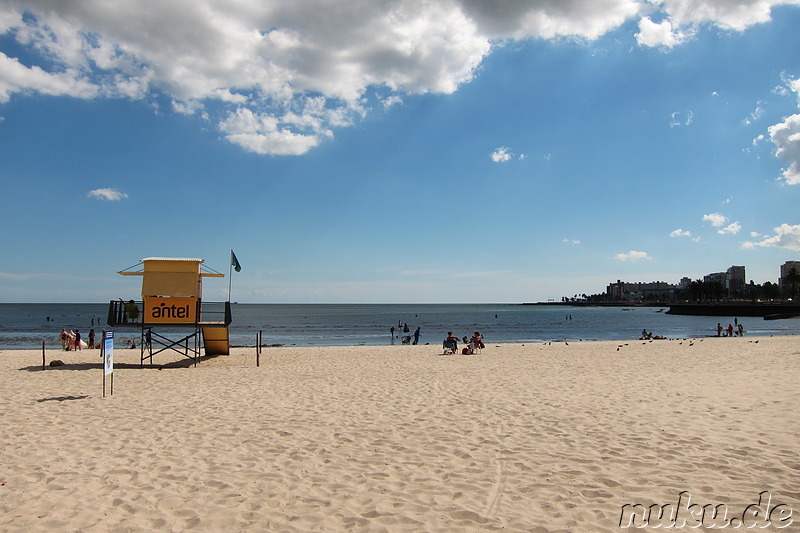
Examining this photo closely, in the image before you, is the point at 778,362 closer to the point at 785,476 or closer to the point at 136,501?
the point at 785,476

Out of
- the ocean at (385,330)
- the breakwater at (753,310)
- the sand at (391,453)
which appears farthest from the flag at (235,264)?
the breakwater at (753,310)

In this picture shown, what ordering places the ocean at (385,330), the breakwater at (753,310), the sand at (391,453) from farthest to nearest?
1. the breakwater at (753,310)
2. the ocean at (385,330)
3. the sand at (391,453)

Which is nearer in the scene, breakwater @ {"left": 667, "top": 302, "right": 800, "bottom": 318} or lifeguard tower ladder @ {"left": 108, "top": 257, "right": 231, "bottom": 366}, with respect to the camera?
lifeguard tower ladder @ {"left": 108, "top": 257, "right": 231, "bottom": 366}

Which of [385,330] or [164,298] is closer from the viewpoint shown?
[164,298]

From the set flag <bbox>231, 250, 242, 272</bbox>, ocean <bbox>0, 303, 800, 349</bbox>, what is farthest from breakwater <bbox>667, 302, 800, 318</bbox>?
flag <bbox>231, 250, 242, 272</bbox>

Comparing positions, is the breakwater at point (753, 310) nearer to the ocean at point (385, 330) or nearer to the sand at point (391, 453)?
the ocean at point (385, 330)

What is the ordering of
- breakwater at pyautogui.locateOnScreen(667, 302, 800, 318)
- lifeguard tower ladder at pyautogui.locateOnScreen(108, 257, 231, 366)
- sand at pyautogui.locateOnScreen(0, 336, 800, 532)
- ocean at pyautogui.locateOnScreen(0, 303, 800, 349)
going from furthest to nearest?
breakwater at pyautogui.locateOnScreen(667, 302, 800, 318) < ocean at pyautogui.locateOnScreen(0, 303, 800, 349) < lifeguard tower ladder at pyautogui.locateOnScreen(108, 257, 231, 366) < sand at pyautogui.locateOnScreen(0, 336, 800, 532)

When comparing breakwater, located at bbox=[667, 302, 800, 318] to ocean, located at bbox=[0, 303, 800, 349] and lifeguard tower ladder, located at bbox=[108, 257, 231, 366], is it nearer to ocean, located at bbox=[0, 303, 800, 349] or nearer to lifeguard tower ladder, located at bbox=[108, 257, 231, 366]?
ocean, located at bbox=[0, 303, 800, 349]

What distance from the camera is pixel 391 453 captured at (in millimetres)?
6805

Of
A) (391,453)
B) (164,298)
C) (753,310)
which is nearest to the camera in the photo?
(391,453)

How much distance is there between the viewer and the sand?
4898 millimetres

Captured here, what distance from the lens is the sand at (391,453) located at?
16.1 feet

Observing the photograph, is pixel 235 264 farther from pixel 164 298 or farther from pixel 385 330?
pixel 385 330

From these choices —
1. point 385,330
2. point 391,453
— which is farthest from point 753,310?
point 391,453
